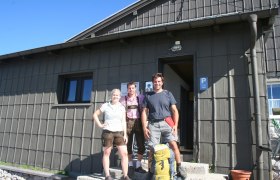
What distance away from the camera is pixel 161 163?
10.9 feet

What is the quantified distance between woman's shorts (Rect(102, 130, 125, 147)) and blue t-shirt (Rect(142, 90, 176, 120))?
0.56 meters

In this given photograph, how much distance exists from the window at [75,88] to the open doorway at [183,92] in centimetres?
210

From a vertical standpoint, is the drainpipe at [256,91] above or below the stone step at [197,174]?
above

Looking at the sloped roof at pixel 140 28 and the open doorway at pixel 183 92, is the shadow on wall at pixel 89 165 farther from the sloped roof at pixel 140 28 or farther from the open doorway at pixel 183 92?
the sloped roof at pixel 140 28

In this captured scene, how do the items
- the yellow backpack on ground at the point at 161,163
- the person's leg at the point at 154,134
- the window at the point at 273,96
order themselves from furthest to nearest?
the window at the point at 273,96 < the person's leg at the point at 154,134 < the yellow backpack on ground at the point at 161,163

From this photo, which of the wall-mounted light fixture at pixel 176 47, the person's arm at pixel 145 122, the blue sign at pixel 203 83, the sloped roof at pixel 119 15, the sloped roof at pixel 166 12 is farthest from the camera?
the sloped roof at pixel 119 15

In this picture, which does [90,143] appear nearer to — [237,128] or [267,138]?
[237,128]

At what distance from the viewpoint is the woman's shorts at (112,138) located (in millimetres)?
3986

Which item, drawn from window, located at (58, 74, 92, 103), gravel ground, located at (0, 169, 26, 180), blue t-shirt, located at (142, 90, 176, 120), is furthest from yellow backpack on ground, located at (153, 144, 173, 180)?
gravel ground, located at (0, 169, 26, 180)

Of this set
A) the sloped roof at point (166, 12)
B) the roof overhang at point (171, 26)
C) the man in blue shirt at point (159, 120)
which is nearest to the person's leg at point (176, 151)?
the man in blue shirt at point (159, 120)

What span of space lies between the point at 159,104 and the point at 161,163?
99 cm

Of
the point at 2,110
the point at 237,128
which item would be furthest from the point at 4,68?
the point at 237,128

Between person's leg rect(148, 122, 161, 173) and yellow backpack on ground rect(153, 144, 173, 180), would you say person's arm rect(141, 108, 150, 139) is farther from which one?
yellow backpack on ground rect(153, 144, 173, 180)

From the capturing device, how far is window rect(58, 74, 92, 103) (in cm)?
677
